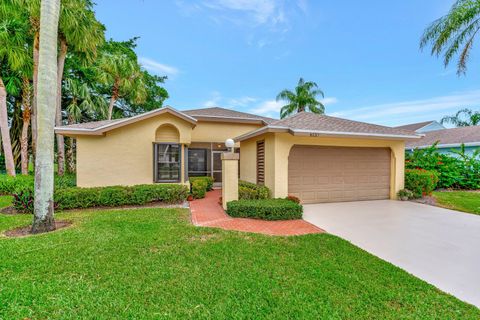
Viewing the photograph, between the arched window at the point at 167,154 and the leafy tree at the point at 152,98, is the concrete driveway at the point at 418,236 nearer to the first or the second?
the arched window at the point at 167,154

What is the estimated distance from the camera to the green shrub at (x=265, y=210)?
718cm

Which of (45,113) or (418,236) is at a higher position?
(45,113)

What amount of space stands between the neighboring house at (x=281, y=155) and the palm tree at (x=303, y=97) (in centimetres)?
1669

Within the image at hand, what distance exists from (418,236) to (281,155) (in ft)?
16.4

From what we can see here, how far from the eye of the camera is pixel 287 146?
356 inches

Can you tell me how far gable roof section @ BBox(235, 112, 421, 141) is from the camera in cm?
854

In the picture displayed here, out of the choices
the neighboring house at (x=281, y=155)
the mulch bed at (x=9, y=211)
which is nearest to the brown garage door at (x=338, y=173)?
the neighboring house at (x=281, y=155)

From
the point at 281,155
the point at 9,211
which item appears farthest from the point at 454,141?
the point at 9,211

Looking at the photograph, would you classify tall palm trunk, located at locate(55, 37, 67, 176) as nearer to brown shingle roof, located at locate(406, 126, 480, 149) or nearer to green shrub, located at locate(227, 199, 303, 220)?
green shrub, located at locate(227, 199, 303, 220)

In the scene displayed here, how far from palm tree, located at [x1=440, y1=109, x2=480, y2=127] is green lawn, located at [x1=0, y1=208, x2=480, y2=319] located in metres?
45.4

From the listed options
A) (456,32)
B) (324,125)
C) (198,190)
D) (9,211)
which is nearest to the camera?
(9,211)

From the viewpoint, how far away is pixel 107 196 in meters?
8.59

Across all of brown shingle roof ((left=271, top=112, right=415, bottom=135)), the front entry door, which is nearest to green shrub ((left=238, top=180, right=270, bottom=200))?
brown shingle roof ((left=271, top=112, right=415, bottom=135))

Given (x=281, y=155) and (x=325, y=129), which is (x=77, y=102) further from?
(x=325, y=129)
